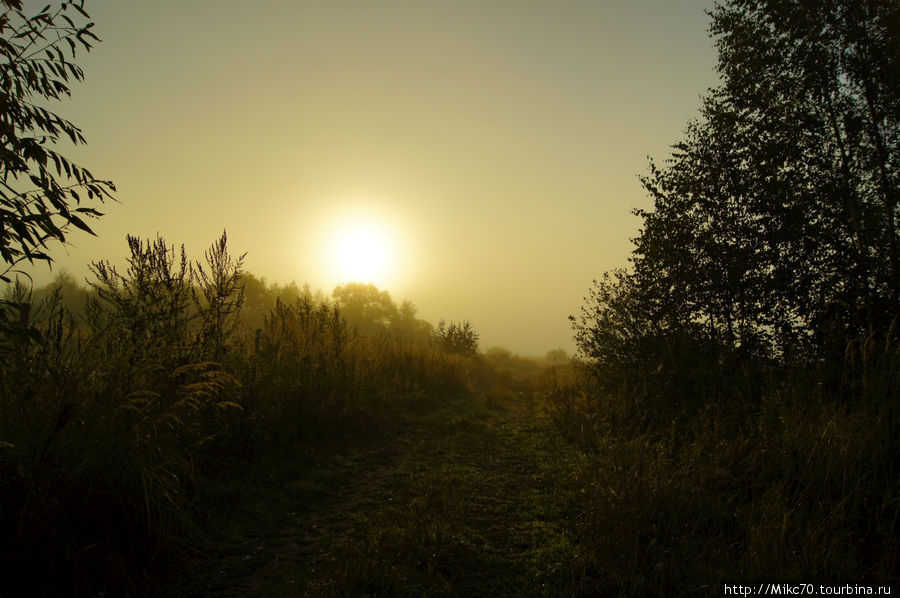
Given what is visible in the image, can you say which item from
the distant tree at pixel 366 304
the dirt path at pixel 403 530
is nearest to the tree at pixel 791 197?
the dirt path at pixel 403 530

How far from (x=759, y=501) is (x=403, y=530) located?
3.83 m

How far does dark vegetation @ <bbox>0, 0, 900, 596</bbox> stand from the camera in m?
3.27

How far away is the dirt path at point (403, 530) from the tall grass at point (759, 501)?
2.10 ft

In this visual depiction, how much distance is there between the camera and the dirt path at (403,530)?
3412 millimetres

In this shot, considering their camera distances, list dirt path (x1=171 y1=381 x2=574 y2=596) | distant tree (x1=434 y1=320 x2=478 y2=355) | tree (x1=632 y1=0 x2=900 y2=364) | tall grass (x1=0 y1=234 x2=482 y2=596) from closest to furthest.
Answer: tall grass (x1=0 y1=234 x2=482 y2=596) → dirt path (x1=171 y1=381 x2=574 y2=596) → tree (x1=632 y1=0 x2=900 y2=364) → distant tree (x1=434 y1=320 x2=478 y2=355)

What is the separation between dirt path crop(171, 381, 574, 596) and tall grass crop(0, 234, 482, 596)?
2.32ft

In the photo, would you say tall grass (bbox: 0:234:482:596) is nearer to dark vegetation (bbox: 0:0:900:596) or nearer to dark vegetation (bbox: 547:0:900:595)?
dark vegetation (bbox: 0:0:900:596)

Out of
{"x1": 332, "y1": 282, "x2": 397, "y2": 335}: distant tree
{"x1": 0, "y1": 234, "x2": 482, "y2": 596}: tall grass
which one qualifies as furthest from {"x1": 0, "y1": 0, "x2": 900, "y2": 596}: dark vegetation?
{"x1": 332, "y1": 282, "x2": 397, "y2": 335}: distant tree

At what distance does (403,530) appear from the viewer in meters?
4.21

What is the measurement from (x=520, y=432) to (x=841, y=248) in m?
7.96

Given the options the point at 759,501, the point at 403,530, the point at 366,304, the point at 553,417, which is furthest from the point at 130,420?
the point at 366,304

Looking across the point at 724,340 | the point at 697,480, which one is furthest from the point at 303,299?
the point at 724,340

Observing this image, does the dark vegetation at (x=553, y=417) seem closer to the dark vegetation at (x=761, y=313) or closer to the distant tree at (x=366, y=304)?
the dark vegetation at (x=761, y=313)

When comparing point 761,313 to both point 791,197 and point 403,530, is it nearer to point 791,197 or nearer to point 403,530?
point 791,197
